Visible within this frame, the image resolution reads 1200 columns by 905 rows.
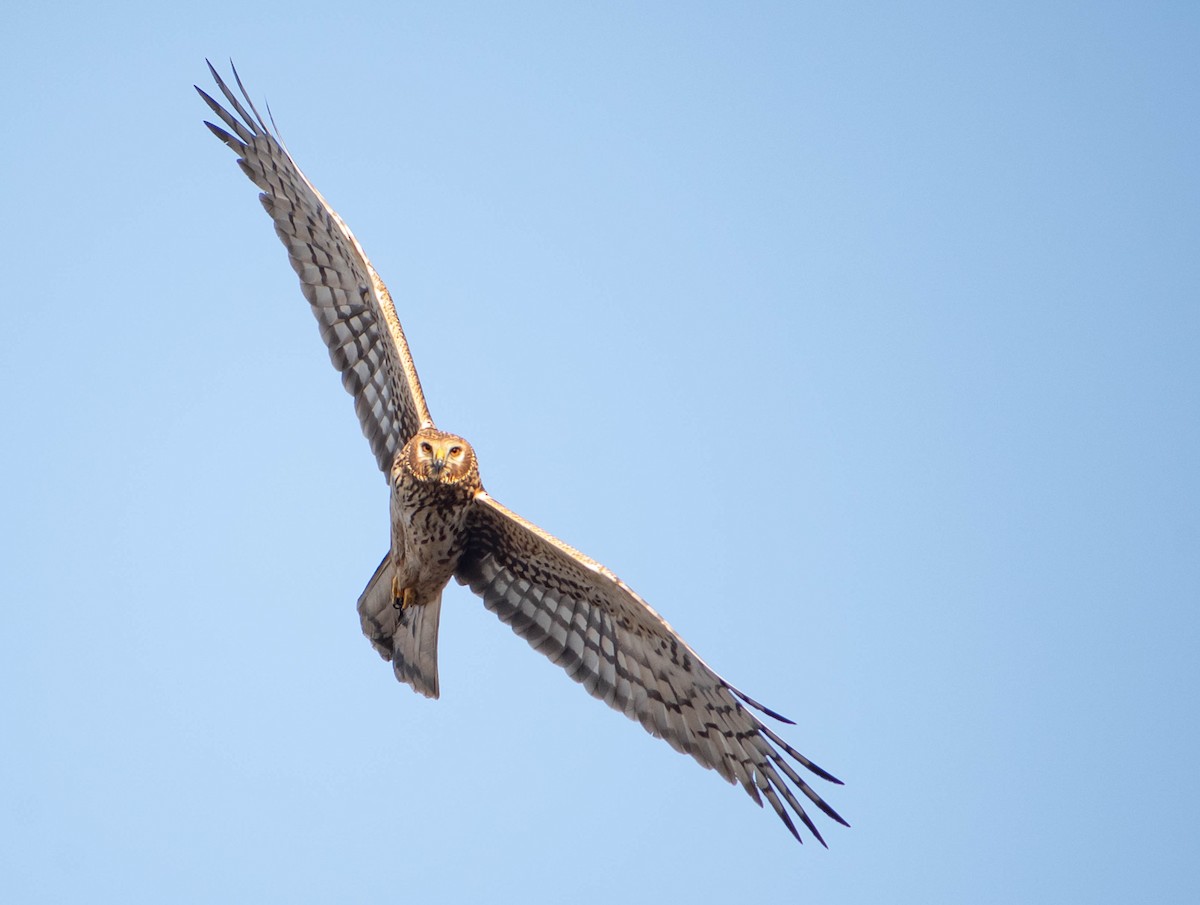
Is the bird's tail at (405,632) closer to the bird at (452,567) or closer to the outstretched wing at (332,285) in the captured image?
the bird at (452,567)

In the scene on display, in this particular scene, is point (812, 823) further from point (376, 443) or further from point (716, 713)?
point (376, 443)

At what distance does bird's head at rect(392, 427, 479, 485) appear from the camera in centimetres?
738

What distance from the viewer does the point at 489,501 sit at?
301 inches

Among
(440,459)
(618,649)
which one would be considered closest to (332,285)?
(440,459)

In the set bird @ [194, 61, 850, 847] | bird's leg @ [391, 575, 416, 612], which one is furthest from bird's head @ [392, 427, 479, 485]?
bird's leg @ [391, 575, 416, 612]

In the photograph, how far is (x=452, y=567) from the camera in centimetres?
789

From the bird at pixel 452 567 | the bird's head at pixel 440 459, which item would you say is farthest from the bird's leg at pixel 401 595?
the bird's head at pixel 440 459

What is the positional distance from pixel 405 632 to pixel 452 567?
499mm

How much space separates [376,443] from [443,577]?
91 cm

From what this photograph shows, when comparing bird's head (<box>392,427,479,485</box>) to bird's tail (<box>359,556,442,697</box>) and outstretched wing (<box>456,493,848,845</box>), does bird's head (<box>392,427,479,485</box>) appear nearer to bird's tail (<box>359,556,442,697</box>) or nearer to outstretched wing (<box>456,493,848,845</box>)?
outstretched wing (<box>456,493,848,845</box>)

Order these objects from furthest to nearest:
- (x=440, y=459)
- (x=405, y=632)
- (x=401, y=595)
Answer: (x=405, y=632), (x=401, y=595), (x=440, y=459)

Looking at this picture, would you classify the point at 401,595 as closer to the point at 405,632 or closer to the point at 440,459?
the point at 405,632

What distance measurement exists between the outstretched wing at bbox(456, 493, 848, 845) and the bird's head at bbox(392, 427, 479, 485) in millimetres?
242

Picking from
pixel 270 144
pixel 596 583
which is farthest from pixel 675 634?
pixel 270 144
